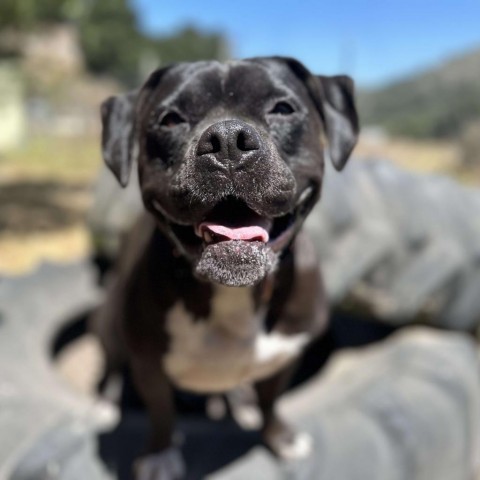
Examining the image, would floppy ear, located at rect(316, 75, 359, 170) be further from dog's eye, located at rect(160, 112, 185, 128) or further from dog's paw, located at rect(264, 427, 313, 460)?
dog's paw, located at rect(264, 427, 313, 460)

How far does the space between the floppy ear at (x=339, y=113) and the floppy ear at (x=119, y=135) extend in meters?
0.54

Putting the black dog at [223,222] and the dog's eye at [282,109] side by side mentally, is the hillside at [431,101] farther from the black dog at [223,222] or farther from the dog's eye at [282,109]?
the dog's eye at [282,109]

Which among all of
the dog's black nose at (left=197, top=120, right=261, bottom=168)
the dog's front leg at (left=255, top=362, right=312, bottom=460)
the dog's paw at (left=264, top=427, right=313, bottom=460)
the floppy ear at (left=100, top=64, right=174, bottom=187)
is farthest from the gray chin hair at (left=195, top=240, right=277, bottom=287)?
the dog's paw at (left=264, top=427, right=313, bottom=460)

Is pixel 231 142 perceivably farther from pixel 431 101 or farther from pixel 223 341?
pixel 431 101

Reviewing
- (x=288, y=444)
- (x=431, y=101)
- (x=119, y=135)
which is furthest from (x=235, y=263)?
(x=431, y=101)

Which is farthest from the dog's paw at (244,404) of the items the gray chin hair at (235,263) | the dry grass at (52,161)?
the dry grass at (52,161)

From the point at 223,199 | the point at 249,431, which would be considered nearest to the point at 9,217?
the point at 249,431

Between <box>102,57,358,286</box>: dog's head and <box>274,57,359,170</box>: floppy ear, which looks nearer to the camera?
<box>102,57,358,286</box>: dog's head

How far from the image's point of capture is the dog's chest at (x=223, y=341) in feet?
5.79

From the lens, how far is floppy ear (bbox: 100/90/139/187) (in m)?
1.75

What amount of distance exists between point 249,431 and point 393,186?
1.52 m

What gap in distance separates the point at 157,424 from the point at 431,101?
70.1ft

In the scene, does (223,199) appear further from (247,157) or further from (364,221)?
(364,221)

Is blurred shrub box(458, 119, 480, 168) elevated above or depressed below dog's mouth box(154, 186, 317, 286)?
below
